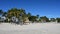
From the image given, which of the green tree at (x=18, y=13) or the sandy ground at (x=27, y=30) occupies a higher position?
the green tree at (x=18, y=13)

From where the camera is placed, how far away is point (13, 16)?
43.7 meters

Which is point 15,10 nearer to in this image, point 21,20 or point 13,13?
point 13,13

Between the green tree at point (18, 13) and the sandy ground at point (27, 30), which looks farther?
the green tree at point (18, 13)

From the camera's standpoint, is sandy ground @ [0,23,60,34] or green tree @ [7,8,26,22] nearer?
sandy ground @ [0,23,60,34]

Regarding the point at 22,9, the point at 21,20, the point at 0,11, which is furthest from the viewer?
the point at 0,11

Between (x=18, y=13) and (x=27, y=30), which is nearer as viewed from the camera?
(x=27, y=30)

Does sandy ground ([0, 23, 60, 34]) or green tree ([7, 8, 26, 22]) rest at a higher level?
green tree ([7, 8, 26, 22])

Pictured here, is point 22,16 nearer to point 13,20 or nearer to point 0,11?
point 13,20

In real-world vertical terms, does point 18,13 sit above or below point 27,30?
above

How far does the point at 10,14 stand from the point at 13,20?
2.09 metres

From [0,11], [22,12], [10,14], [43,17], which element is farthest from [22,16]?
[43,17]

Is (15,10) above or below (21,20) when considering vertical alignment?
above

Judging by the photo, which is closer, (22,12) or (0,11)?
(22,12)

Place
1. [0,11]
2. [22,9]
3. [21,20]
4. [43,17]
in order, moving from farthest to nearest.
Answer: [43,17], [0,11], [22,9], [21,20]
